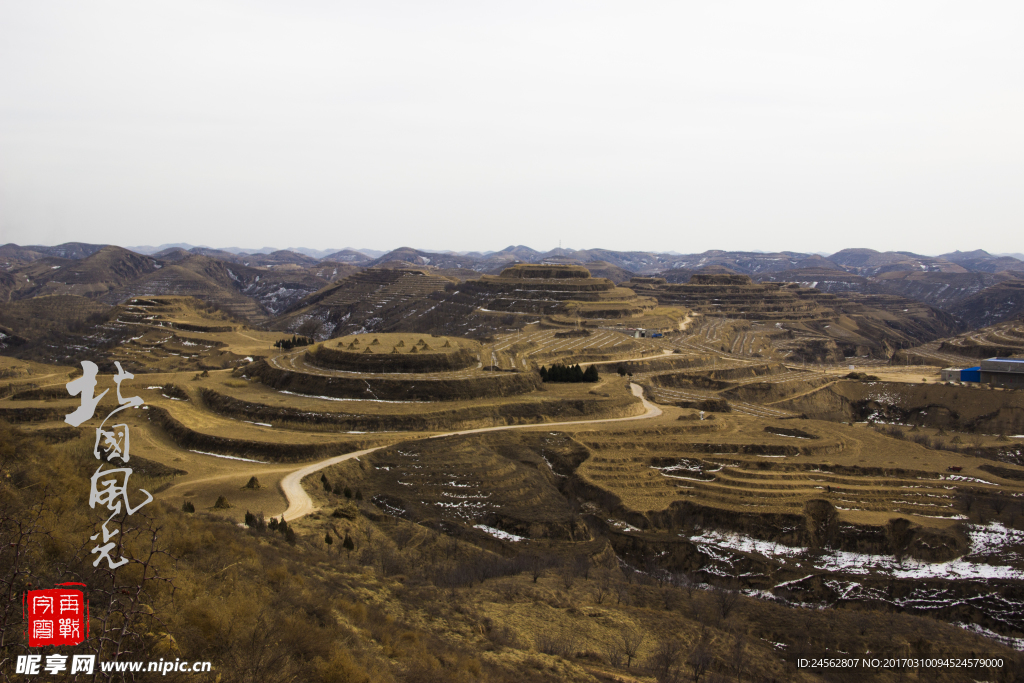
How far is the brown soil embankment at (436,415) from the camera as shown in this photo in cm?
5891

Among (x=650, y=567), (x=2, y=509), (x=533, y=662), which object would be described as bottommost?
(x=650, y=567)

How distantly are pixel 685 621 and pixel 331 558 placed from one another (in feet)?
60.8

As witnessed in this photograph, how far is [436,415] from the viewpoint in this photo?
61.1 m

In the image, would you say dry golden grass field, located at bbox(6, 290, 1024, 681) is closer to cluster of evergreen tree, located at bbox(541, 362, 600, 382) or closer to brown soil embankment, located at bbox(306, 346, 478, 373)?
brown soil embankment, located at bbox(306, 346, 478, 373)

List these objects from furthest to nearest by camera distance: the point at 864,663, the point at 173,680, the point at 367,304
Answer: the point at 367,304 < the point at 864,663 < the point at 173,680

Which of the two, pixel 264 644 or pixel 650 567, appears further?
pixel 650 567

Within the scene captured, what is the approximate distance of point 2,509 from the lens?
49.6 feet

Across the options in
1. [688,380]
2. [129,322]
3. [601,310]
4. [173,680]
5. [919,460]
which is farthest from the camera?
[601,310]

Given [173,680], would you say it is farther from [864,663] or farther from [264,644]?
[864,663]

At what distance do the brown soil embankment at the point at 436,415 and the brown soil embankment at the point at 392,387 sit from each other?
4268mm

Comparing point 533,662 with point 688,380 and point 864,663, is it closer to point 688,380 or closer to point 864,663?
point 864,663

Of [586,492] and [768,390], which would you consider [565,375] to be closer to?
[586,492]

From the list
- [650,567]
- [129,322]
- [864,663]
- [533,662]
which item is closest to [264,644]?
A: [533,662]

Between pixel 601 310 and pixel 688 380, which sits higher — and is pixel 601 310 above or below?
above
